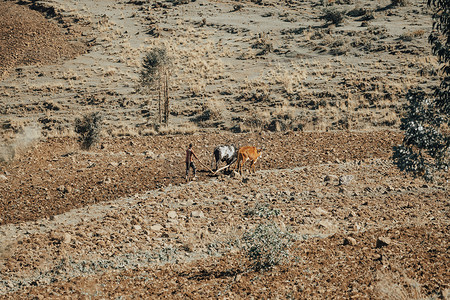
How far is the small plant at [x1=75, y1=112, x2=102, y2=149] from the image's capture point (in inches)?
765

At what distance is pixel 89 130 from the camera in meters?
19.6

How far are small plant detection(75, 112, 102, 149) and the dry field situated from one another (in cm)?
43

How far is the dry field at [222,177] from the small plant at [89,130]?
1.42ft

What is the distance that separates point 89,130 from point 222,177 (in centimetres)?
832

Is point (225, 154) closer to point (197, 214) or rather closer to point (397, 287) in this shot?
point (197, 214)

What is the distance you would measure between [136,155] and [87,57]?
25.6 m

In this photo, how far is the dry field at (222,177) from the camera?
818cm

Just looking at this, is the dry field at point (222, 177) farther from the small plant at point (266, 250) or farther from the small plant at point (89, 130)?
the small plant at point (89, 130)

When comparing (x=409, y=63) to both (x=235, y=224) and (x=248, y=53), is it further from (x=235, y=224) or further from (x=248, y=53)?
(x=235, y=224)

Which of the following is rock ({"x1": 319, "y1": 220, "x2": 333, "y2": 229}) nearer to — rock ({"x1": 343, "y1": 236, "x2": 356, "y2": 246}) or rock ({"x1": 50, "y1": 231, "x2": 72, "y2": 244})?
rock ({"x1": 343, "y1": 236, "x2": 356, "y2": 246})

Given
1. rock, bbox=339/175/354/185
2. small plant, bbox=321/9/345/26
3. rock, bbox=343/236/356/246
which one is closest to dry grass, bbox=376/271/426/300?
rock, bbox=343/236/356/246

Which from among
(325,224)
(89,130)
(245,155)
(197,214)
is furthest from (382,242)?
(89,130)

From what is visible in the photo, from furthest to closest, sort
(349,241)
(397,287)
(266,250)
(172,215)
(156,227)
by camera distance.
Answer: (172,215), (156,227), (349,241), (266,250), (397,287)

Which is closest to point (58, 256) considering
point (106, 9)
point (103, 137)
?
point (103, 137)
